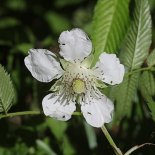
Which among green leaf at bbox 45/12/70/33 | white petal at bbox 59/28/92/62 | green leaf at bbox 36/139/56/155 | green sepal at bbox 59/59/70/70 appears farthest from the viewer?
green leaf at bbox 45/12/70/33

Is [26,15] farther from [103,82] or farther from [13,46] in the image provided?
[103,82]

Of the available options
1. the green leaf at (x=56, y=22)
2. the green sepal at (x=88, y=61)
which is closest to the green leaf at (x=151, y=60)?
the green sepal at (x=88, y=61)

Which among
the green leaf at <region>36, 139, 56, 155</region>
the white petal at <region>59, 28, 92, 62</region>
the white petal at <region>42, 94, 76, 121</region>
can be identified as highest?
the white petal at <region>59, 28, 92, 62</region>

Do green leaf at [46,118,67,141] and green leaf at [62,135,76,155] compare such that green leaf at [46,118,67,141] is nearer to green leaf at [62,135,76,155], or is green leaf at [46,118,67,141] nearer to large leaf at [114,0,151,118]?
green leaf at [62,135,76,155]

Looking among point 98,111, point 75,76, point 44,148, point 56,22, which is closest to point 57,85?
point 75,76

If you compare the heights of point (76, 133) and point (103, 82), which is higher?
point (103, 82)

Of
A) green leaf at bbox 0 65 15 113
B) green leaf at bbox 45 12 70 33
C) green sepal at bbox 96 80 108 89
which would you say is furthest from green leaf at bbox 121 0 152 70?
green leaf at bbox 45 12 70 33

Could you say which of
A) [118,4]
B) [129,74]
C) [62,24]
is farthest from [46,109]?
[62,24]

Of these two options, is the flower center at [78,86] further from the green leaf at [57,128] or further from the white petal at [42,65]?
the green leaf at [57,128]
